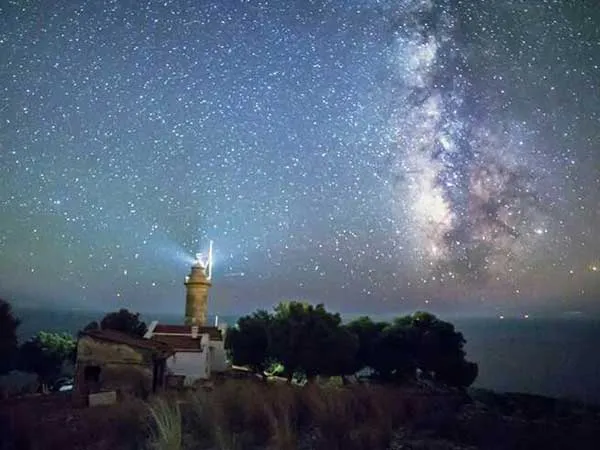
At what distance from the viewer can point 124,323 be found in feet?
159

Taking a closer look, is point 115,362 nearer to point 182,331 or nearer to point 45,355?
point 182,331

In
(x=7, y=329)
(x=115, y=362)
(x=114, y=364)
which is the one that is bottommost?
(x=114, y=364)

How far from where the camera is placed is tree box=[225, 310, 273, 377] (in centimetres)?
4275

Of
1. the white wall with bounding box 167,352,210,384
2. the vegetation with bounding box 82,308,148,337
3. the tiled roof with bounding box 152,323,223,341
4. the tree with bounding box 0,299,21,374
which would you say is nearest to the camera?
the white wall with bounding box 167,352,210,384

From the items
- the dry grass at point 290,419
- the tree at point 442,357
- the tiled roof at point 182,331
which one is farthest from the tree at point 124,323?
the dry grass at point 290,419

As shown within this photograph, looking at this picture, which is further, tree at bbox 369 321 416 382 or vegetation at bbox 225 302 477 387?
tree at bbox 369 321 416 382

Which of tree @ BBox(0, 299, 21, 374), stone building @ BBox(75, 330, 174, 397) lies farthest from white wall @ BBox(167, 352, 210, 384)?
tree @ BBox(0, 299, 21, 374)

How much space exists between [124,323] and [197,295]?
7776mm

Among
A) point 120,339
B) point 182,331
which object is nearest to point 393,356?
point 182,331

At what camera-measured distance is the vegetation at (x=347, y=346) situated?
3653 centimetres

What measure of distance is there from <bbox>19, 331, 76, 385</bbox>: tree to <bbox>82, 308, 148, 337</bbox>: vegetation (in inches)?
169

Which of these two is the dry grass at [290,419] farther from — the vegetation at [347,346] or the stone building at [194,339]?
the vegetation at [347,346]

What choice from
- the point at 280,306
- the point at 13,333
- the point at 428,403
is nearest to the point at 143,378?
the point at 280,306

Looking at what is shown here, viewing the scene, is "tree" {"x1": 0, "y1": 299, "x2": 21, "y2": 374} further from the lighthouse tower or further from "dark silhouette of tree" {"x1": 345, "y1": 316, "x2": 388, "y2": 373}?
"dark silhouette of tree" {"x1": 345, "y1": 316, "x2": 388, "y2": 373}
